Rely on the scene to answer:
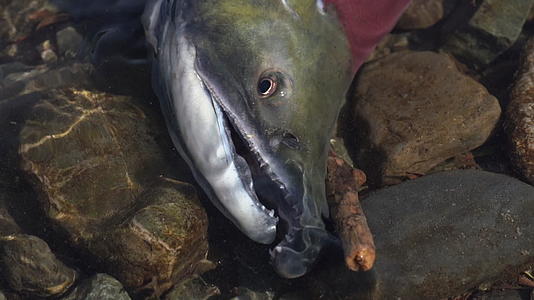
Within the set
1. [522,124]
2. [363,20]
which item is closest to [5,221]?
[363,20]

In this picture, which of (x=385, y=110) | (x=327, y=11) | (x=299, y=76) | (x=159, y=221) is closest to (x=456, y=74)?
(x=385, y=110)

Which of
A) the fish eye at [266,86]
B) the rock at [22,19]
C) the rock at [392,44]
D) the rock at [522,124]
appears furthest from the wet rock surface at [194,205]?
the rock at [22,19]

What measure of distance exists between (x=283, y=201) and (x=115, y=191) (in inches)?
47.2

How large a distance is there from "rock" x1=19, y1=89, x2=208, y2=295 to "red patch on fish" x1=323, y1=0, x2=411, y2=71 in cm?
145

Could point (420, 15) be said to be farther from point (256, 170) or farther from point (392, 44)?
point (256, 170)

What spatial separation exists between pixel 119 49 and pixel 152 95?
635 millimetres

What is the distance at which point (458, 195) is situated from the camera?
11.8 feet

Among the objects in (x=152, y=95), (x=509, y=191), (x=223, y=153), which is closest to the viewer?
(x=223, y=153)

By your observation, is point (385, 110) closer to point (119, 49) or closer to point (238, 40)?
point (238, 40)

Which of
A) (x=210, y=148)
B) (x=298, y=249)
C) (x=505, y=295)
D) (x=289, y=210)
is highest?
(x=210, y=148)

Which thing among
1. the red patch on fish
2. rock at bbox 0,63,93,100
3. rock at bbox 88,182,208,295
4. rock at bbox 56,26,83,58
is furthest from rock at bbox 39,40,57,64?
the red patch on fish

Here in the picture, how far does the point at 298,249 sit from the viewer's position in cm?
295

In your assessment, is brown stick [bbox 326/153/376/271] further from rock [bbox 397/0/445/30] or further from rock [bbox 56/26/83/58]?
rock [bbox 56/26/83/58]

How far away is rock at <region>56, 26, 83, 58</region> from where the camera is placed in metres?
5.05
